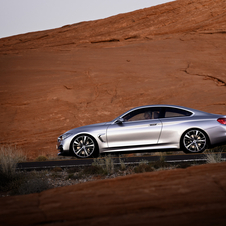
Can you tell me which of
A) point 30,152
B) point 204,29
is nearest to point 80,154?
point 30,152

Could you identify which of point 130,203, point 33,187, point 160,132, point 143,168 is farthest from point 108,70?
point 130,203

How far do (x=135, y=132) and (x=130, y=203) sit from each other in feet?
22.0

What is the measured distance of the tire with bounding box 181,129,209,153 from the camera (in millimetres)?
8688

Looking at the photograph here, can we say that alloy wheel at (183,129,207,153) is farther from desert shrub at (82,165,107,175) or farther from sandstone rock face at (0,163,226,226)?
sandstone rock face at (0,163,226,226)

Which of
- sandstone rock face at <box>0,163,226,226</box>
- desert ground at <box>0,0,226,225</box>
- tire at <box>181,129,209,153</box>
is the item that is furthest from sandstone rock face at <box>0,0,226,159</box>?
sandstone rock face at <box>0,163,226,226</box>

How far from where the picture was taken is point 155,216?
186 cm

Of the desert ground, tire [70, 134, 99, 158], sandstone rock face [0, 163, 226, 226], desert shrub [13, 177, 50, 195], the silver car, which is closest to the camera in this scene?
sandstone rock face [0, 163, 226, 226]

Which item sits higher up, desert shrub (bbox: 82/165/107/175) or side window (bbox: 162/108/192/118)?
side window (bbox: 162/108/192/118)

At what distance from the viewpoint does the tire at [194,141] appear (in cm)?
869

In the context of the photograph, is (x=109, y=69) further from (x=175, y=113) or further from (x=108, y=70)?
(x=175, y=113)

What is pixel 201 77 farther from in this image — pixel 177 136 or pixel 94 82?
pixel 177 136

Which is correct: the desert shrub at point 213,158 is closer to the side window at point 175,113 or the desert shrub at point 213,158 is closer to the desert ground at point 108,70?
the side window at point 175,113

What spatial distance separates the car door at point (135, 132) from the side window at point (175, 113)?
437 millimetres

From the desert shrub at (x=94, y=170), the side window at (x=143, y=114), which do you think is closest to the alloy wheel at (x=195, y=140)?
the side window at (x=143, y=114)
